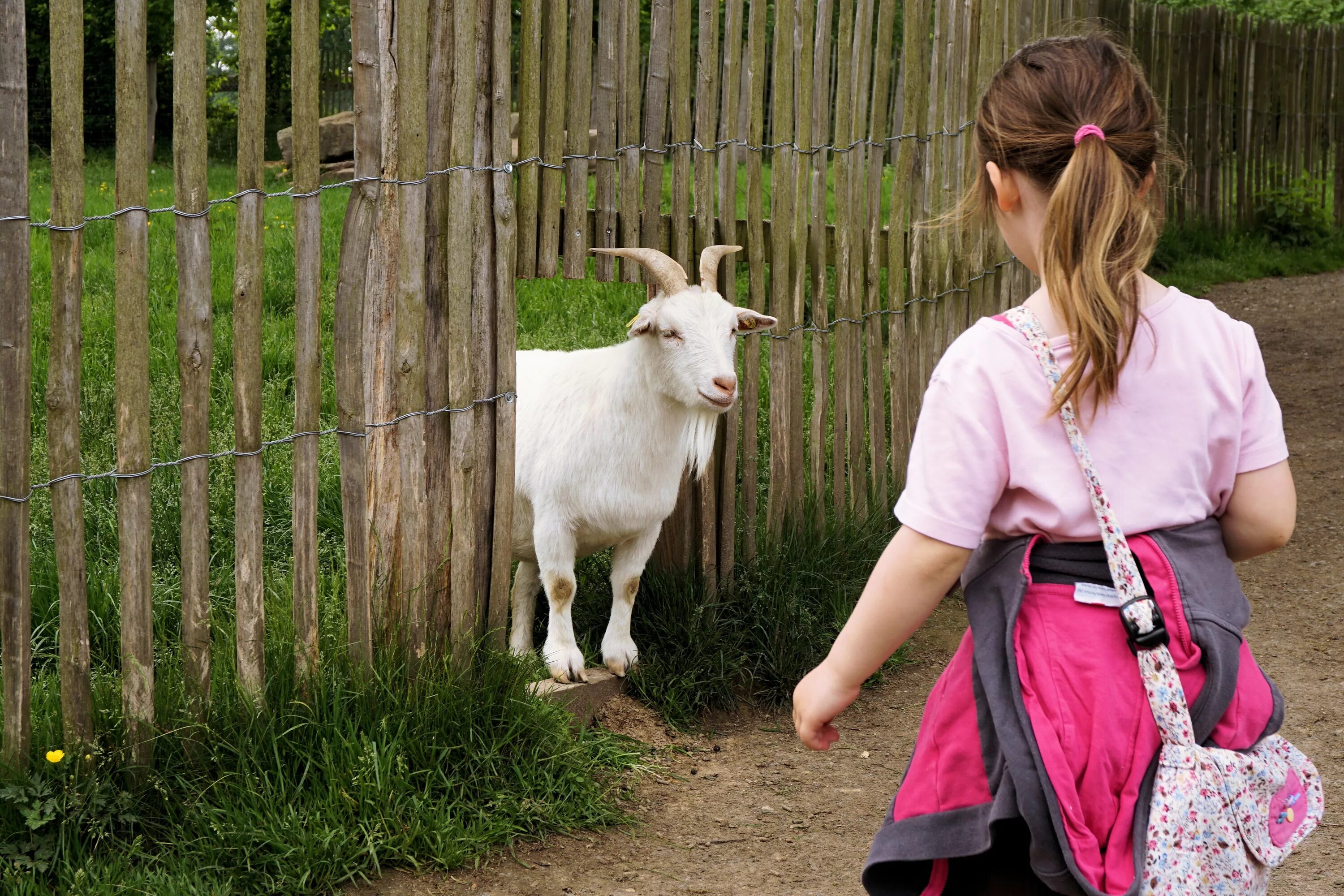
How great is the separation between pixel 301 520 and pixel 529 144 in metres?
1.37

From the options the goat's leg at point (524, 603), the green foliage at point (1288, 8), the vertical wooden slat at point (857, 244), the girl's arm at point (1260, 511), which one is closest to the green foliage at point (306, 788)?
the goat's leg at point (524, 603)

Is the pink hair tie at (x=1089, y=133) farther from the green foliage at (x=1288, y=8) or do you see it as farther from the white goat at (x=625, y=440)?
the green foliage at (x=1288, y=8)

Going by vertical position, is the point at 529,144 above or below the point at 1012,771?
above

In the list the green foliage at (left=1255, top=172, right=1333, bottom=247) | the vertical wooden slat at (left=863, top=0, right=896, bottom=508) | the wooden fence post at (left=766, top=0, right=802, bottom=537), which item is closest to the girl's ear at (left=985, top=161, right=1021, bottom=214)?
the wooden fence post at (left=766, top=0, right=802, bottom=537)

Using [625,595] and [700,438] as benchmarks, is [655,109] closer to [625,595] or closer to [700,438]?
[700,438]

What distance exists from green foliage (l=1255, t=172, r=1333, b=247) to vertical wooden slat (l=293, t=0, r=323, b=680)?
1107 centimetres

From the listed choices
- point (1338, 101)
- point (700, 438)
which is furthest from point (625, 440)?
point (1338, 101)

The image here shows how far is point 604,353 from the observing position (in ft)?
15.0

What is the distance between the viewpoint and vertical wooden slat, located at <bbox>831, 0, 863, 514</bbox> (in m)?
5.11

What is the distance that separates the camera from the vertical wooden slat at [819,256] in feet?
16.4

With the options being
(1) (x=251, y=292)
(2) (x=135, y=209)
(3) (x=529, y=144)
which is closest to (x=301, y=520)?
(1) (x=251, y=292)

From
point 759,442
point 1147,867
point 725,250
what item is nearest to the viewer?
point 1147,867

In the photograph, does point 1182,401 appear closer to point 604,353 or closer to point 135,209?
point 135,209

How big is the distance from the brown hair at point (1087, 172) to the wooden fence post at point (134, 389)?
2055 mm
